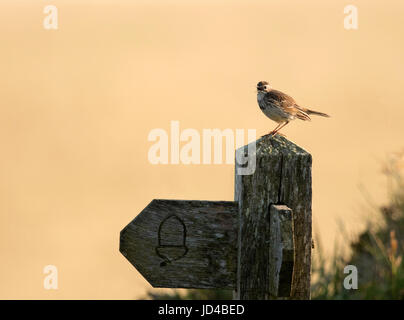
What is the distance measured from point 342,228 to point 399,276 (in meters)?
0.98

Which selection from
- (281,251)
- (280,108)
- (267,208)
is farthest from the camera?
(280,108)

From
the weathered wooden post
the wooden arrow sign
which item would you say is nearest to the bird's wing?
the weathered wooden post

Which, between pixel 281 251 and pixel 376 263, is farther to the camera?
pixel 376 263

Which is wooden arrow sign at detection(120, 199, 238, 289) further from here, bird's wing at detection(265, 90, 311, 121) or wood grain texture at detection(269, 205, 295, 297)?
bird's wing at detection(265, 90, 311, 121)

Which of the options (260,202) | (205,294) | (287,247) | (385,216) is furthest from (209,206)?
(385,216)

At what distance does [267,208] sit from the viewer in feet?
8.97

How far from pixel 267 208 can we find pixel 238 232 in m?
0.17

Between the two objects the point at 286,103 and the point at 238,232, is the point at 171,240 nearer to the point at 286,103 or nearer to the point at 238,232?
the point at 238,232

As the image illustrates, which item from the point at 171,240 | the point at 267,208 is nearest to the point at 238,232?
the point at 267,208

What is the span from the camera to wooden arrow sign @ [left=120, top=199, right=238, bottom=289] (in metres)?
2.77

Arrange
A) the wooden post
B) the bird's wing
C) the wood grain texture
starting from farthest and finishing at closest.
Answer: the bird's wing → the wooden post → the wood grain texture

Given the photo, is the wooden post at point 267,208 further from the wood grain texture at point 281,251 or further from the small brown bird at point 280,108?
the small brown bird at point 280,108

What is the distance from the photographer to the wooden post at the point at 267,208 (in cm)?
273

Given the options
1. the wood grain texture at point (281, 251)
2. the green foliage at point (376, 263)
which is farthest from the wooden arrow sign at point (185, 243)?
the green foliage at point (376, 263)
